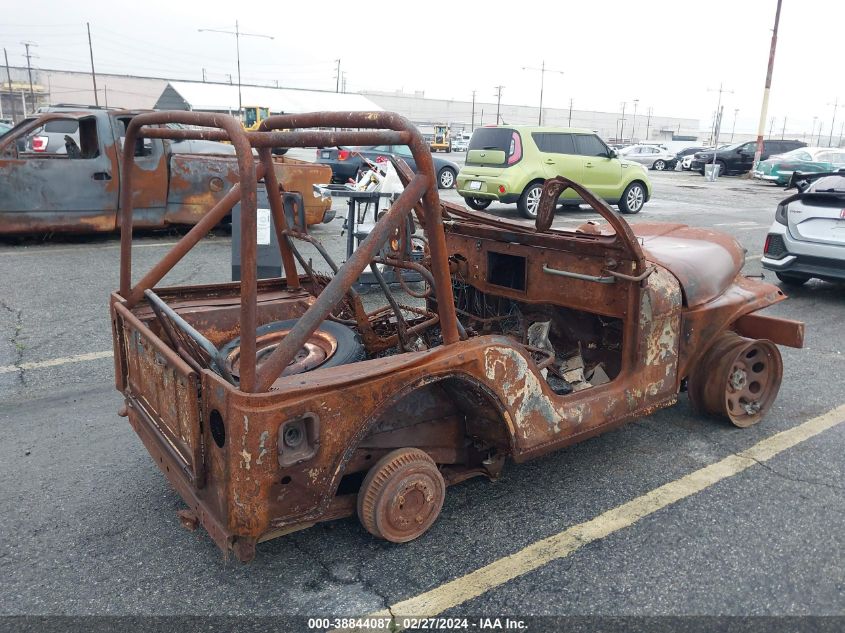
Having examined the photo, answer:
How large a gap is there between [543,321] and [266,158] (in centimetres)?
197

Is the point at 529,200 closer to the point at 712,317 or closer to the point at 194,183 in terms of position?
the point at 194,183

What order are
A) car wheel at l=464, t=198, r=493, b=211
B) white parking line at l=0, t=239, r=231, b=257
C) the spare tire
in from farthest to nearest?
1. car wheel at l=464, t=198, r=493, b=211
2. white parking line at l=0, t=239, r=231, b=257
3. the spare tire

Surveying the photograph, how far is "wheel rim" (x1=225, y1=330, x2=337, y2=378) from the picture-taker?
3.10 metres

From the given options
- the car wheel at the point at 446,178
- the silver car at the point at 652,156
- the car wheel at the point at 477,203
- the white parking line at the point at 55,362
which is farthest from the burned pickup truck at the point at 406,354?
the silver car at the point at 652,156

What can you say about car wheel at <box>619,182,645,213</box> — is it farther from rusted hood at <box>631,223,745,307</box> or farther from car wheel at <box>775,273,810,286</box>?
rusted hood at <box>631,223,745,307</box>

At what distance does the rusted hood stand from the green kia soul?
8743 millimetres

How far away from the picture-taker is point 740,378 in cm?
399

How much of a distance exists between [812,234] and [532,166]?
6818 mm

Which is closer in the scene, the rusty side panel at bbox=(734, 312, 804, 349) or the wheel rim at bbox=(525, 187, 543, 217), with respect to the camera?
the rusty side panel at bbox=(734, 312, 804, 349)

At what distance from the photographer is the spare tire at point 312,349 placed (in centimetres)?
310

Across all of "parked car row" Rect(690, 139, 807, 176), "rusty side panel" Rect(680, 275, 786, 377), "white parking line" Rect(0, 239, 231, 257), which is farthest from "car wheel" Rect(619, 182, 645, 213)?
"parked car row" Rect(690, 139, 807, 176)

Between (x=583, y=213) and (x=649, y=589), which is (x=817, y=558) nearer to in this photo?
(x=649, y=589)

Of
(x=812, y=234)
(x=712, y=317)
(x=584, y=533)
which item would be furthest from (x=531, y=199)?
(x=584, y=533)

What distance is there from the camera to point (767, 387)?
4168 millimetres
